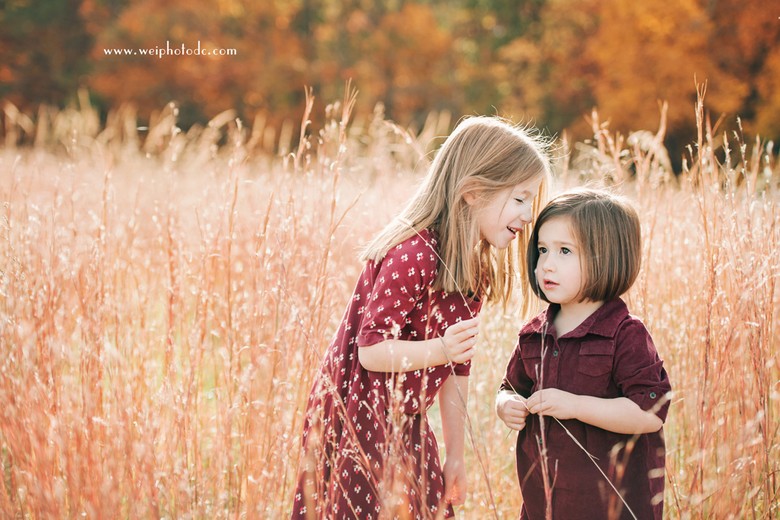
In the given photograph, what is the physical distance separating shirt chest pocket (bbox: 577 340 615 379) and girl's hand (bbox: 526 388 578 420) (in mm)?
75

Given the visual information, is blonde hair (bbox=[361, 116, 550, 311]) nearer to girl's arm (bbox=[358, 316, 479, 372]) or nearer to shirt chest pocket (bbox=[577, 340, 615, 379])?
girl's arm (bbox=[358, 316, 479, 372])

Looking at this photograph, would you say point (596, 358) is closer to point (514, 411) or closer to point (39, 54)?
point (514, 411)

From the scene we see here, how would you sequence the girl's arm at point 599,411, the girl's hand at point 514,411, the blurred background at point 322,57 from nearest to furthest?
1. the girl's arm at point 599,411
2. the girl's hand at point 514,411
3. the blurred background at point 322,57

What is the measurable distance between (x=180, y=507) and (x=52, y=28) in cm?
2269

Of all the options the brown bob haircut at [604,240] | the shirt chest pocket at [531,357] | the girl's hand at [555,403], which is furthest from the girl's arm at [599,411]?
the brown bob haircut at [604,240]

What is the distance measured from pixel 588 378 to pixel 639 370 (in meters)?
0.12

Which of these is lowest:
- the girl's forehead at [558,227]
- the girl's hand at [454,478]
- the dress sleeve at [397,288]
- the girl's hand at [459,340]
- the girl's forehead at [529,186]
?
the girl's hand at [454,478]

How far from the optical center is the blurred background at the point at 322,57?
16.3 m

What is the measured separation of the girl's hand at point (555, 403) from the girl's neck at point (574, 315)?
0.56 ft

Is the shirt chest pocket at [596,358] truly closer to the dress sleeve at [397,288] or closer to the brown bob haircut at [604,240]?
the brown bob haircut at [604,240]

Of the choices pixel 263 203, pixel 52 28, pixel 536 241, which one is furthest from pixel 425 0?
pixel 536 241

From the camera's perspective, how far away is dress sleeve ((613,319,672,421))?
1582mm

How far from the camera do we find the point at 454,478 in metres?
1.91

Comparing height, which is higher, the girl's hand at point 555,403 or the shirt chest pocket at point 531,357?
the shirt chest pocket at point 531,357
